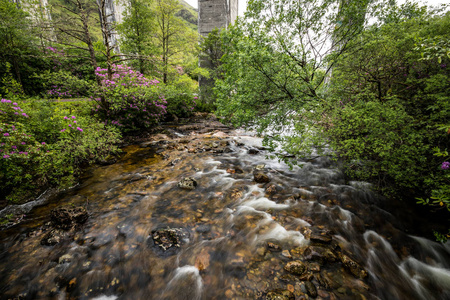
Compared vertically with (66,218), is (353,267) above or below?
below

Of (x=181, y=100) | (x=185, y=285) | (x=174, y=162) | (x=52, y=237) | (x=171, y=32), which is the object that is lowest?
(x=185, y=285)

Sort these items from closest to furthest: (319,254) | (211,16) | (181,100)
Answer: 1. (319,254)
2. (181,100)
3. (211,16)

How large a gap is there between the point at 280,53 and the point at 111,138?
622 cm

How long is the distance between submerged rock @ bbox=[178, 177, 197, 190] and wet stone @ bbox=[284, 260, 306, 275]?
110 inches

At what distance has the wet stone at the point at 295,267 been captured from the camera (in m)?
2.34

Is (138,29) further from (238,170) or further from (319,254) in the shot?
(319,254)

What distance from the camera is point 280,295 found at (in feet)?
6.68

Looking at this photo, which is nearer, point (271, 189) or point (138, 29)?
point (271, 189)

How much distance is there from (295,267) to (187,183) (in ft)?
9.98

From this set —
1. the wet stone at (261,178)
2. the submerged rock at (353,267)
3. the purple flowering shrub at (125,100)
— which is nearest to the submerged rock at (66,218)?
the wet stone at (261,178)

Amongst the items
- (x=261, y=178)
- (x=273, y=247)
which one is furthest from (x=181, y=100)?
(x=273, y=247)

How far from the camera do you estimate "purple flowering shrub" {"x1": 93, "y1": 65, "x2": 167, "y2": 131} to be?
23.0 ft

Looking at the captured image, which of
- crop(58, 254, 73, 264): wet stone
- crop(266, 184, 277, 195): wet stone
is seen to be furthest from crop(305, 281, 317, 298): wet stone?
crop(58, 254, 73, 264): wet stone

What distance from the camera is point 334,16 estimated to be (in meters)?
4.18
